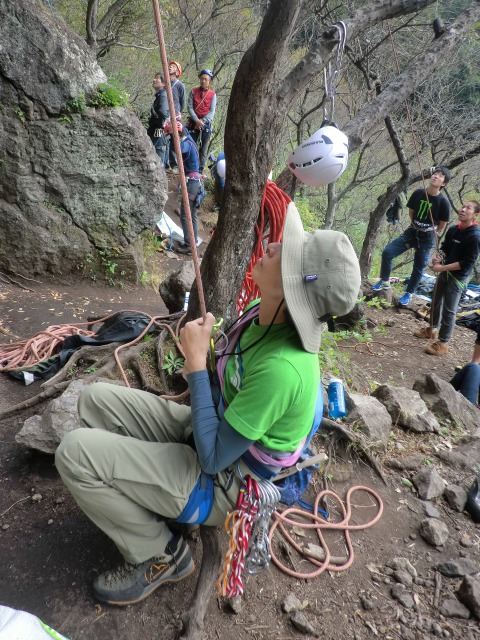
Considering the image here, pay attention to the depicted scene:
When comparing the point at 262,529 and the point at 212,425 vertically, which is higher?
the point at 212,425

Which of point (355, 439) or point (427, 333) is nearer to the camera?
point (355, 439)

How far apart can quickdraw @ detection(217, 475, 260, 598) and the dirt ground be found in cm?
40

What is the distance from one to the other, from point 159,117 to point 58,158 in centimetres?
355

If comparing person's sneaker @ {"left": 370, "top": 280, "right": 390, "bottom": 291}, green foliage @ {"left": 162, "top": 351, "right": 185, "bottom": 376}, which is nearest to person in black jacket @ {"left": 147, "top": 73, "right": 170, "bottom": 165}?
person's sneaker @ {"left": 370, "top": 280, "right": 390, "bottom": 291}

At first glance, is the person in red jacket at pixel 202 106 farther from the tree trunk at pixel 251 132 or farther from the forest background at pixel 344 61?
the tree trunk at pixel 251 132

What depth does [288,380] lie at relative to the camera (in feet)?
4.50

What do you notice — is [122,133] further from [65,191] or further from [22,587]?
[22,587]

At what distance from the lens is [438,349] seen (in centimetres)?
630

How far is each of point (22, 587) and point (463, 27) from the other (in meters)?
6.89

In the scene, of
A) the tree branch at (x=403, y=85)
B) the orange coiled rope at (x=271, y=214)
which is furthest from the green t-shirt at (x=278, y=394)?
the tree branch at (x=403, y=85)

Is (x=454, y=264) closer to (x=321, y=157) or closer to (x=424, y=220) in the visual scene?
(x=424, y=220)

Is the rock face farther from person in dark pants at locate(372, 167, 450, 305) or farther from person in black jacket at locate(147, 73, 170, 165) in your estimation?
person in dark pants at locate(372, 167, 450, 305)

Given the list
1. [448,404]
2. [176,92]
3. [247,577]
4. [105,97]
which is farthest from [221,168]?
[176,92]

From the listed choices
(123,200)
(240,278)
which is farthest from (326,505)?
(123,200)
